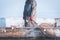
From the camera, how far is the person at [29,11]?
5512mm

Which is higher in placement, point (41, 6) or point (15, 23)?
point (41, 6)

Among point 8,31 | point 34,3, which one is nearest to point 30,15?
point 34,3

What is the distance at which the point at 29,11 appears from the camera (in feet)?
18.2

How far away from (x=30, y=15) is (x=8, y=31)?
0.63 m

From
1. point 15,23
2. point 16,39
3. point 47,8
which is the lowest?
point 16,39

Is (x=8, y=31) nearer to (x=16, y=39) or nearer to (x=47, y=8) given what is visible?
(x=16, y=39)

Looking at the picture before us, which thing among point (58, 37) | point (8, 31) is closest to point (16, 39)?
point (8, 31)

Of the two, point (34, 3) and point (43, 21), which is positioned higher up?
point (34, 3)

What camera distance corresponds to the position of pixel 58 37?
5.50 metres

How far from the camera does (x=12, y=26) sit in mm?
5461

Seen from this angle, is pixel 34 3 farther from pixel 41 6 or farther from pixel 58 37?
pixel 58 37

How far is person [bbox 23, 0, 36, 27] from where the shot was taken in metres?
5.51

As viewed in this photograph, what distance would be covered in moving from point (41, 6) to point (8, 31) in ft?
3.12

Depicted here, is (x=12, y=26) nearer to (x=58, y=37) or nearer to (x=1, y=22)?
(x=1, y=22)
